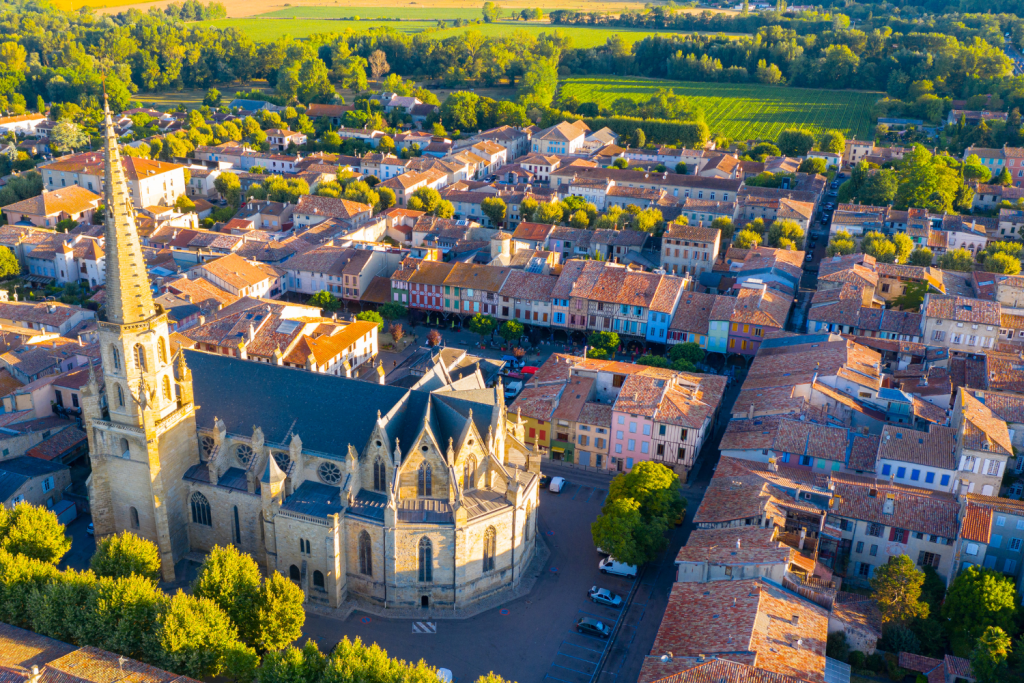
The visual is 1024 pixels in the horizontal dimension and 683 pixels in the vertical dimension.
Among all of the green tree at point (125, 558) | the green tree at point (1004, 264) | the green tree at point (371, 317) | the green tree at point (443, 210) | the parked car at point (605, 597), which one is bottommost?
the parked car at point (605, 597)

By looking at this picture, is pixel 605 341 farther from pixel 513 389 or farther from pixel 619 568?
pixel 619 568

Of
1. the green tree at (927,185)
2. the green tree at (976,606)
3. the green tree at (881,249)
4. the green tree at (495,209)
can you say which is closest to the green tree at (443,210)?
the green tree at (495,209)

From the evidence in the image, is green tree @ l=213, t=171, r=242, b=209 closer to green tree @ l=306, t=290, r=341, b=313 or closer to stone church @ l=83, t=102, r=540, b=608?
green tree @ l=306, t=290, r=341, b=313

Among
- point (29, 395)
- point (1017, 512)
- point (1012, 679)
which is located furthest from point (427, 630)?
point (29, 395)

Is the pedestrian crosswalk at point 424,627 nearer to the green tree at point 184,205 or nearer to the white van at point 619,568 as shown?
the white van at point 619,568

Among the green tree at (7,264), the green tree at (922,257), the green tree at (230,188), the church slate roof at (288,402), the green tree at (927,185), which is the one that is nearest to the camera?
the church slate roof at (288,402)

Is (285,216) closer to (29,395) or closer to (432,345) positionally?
(432,345)

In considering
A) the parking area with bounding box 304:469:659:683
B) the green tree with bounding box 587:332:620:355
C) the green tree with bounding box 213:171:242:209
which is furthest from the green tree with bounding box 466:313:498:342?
the green tree with bounding box 213:171:242:209

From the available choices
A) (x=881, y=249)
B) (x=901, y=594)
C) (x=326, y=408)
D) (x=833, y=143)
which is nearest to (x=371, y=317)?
(x=326, y=408)
